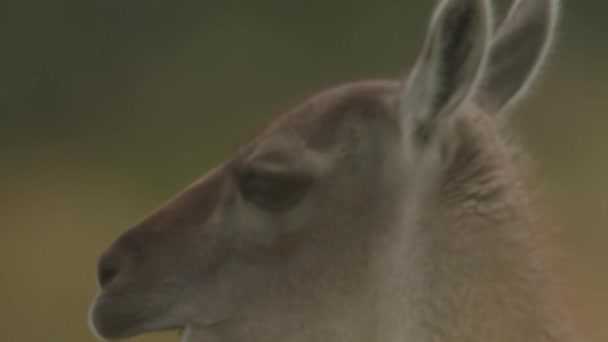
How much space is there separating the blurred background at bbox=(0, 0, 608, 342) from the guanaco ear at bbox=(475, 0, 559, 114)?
3.01 metres

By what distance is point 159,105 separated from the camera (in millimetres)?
10727

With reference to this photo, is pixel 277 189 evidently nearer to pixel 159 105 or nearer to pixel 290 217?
pixel 290 217

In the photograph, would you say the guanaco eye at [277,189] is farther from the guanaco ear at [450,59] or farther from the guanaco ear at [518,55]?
the guanaco ear at [518,55]

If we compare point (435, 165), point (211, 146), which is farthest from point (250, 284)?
point (211, 146)

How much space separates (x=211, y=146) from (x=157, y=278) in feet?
16.6

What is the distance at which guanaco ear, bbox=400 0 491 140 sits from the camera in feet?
14.8

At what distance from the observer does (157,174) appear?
9.54 metres

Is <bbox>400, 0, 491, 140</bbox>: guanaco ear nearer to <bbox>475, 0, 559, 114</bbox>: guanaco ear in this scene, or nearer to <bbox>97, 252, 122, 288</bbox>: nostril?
<bbox>475, 0, 559, 114</bbox>: guanaco ear

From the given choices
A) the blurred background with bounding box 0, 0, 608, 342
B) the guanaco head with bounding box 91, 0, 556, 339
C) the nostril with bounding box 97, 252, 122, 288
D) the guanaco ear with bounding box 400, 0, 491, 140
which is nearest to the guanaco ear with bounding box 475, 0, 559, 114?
the guanaco head with bounding box 91, 0, 556, 339

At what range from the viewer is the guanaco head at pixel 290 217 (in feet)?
15.5

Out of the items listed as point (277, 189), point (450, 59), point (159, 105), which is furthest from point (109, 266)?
point (159, 105)

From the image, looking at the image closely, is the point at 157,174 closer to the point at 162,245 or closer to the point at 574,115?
the point at 574,115

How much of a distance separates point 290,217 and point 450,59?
1.65ft

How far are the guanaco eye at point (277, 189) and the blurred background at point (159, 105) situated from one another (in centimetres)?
329
